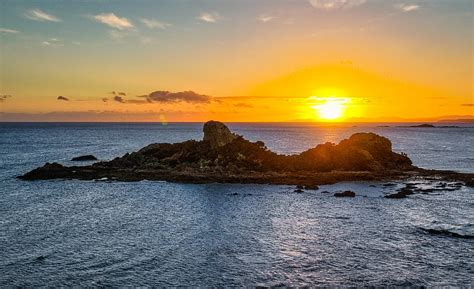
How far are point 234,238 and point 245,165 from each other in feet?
127

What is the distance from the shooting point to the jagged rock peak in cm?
7944

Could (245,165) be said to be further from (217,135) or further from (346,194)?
(346,194)

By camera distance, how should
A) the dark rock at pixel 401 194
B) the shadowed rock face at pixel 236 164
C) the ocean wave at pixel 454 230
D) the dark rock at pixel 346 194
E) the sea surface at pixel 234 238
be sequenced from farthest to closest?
1. the shadowed rock face at pixel 236 164
2. the dark rock at pixel 346 194
3. the dark rock at pixel 401 194
4. the ocean wave at pixel 454 230
5. the sea surface at pixel 234 238

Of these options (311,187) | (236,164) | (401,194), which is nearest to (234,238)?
(311,187)

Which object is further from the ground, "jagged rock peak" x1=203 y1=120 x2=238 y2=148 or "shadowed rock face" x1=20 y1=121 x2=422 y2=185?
"jagged rock peak" x1=203 y1=120 x2=238 y2=148

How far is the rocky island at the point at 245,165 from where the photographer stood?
68.1m

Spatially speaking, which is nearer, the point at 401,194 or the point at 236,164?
the point at 401,194

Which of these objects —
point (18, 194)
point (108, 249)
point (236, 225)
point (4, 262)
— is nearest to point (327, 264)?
point (236, 225)

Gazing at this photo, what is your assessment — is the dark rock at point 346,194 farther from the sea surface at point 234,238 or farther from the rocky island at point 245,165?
the rocky island at point 245,165

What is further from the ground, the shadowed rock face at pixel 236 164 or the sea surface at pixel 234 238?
the shadowed rock face at pixel 236 164

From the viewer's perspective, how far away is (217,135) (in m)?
80.2

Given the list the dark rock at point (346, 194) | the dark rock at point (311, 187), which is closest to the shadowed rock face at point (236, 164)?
the dark rock at point (311, 187)

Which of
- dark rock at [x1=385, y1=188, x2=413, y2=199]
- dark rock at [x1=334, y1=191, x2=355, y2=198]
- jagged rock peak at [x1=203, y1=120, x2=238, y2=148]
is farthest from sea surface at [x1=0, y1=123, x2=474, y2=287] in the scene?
jagged rock peak at [x1=203, y1=120, x2=238, y2=148]

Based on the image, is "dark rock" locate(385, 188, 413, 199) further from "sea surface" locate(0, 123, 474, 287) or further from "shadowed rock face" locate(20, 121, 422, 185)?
"shadowed rock face" locate(20, 121, 422, 185)
